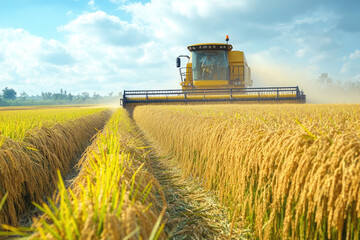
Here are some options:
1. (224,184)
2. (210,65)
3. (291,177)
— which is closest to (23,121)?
(224,184)

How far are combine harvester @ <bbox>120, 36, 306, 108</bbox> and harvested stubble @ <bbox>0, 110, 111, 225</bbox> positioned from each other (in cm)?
1064

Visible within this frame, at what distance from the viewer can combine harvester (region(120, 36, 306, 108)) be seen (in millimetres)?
15859

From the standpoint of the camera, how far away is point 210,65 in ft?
55.6

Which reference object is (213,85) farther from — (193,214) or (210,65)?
(193,214)

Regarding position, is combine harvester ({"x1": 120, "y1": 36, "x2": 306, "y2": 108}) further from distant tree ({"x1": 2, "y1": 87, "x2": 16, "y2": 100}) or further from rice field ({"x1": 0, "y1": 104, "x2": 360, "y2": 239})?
distant tree ({"x1": 2, "y1": 87, "x2": 16, "y2": 100})

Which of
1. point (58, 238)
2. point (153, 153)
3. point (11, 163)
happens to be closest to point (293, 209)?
point (58, 238)

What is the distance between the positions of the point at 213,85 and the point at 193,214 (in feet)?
45.4

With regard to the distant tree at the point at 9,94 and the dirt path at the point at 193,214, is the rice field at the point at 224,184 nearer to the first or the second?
the dirt path at the point at 193,214

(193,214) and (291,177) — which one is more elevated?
(291,177)

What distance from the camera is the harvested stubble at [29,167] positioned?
3.62 m

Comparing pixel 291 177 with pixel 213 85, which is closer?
pixel 291 177

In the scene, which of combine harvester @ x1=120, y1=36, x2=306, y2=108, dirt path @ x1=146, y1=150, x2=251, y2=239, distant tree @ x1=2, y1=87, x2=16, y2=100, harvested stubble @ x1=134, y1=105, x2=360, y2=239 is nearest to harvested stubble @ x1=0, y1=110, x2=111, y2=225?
dirt path @ x1=146, y1=150, x2=251, y2=239

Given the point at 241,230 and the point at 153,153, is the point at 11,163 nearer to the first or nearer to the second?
the point at 241,230

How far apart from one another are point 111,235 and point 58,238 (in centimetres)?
31
